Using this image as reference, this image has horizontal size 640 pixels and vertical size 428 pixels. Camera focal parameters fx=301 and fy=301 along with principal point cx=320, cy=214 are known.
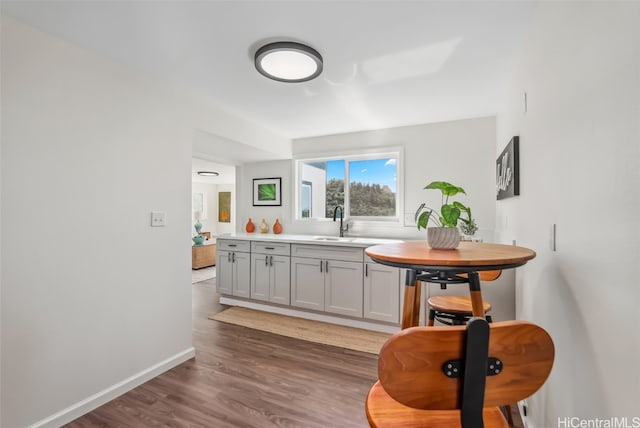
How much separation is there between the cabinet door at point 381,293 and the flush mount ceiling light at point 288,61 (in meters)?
1.95

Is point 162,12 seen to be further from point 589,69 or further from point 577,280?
point 577,280

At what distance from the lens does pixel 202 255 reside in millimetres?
6480

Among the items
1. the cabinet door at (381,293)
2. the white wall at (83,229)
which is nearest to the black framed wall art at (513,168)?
the cabinet door at (381,293)

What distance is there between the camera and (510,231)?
2.23 metres

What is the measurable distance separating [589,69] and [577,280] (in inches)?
26.3

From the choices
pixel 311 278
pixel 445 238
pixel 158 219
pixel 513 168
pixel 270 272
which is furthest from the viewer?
pixel 270 272

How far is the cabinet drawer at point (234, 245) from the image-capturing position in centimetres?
393

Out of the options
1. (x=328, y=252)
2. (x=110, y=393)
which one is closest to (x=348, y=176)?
(x=328, y=252)

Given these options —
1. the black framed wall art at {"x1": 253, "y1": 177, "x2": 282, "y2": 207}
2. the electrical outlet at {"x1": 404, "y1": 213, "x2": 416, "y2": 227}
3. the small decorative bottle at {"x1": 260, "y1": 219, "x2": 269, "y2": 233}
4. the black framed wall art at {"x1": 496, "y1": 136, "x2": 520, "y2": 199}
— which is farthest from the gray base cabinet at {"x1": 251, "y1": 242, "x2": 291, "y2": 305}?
the black framed wall art at {"x1": 496, "y1": 136, "x2": 520, "y2": 199}

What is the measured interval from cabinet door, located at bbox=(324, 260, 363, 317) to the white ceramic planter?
193 cm

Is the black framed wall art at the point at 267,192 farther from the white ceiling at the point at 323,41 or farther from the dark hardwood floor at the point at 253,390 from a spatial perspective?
the dark hardwood floor at the point at 253,390

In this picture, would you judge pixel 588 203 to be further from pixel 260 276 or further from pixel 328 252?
pixel 260 276

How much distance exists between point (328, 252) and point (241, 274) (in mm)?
1303

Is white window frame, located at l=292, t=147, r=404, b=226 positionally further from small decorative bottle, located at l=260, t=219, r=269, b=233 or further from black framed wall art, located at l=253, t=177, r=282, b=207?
small decorative bottle, located at l=260, t=219, r=269, b=233
